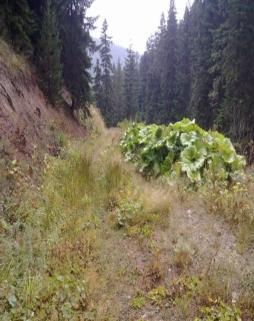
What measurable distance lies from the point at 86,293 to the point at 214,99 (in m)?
18.3

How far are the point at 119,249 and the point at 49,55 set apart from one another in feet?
33.5

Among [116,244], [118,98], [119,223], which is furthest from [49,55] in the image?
[118,98]

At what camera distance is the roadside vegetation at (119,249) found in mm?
3436

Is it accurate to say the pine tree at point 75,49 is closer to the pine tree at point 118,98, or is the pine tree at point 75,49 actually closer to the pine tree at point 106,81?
the pine tree at point 106,81

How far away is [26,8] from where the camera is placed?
11828 millimetres

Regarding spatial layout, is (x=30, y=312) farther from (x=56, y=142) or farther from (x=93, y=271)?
(x=56, y=142)

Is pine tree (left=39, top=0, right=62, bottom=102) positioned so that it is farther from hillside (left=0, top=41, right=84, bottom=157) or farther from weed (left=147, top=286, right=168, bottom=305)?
weed (left=147, top=286, right=168, bottom=305)

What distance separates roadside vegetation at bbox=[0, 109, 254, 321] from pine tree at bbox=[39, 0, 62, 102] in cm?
784

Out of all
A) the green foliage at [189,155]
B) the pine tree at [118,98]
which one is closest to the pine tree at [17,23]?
the green foliage at [189,155]

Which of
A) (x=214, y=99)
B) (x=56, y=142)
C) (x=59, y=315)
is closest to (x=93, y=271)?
(x=59, y=315)

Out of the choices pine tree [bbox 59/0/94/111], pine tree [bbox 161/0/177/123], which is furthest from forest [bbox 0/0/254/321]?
pine tree [bbox 161/0/177/123]

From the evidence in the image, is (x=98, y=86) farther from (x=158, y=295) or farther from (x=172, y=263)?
(x=158, y=295)

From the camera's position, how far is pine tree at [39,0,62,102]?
42.0 ft

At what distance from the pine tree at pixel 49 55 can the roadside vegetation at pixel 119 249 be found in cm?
784
